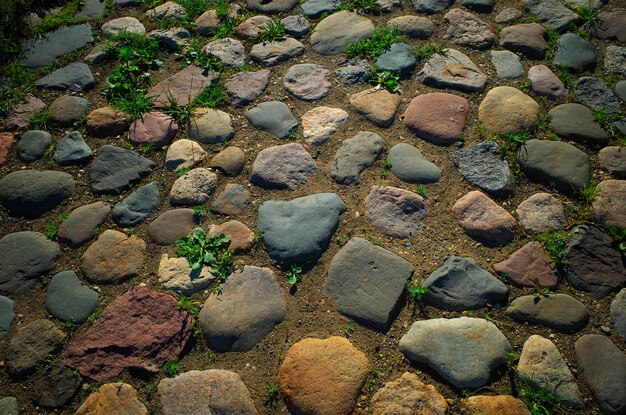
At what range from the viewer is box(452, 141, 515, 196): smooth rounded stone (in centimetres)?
242

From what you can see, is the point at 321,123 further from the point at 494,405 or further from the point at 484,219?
the point at 494,405

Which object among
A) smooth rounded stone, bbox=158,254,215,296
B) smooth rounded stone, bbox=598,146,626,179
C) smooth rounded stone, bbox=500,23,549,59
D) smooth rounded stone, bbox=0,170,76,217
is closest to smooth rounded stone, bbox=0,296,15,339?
smooth rounded stone, bbox=0,170,76,217

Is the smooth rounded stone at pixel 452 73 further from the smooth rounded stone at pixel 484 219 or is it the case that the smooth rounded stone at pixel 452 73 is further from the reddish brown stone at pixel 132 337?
the reddish brown stone at pixel 132 337

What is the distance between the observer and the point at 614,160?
97.7 inches

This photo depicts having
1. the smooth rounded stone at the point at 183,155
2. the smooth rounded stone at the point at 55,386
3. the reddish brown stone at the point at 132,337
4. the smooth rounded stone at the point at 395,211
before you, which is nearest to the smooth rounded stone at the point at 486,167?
the smooth rounded stone at the point at 395,211

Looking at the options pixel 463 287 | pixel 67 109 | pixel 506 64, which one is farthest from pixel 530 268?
pixel 67 109

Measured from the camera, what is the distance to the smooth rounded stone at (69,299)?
211 cm

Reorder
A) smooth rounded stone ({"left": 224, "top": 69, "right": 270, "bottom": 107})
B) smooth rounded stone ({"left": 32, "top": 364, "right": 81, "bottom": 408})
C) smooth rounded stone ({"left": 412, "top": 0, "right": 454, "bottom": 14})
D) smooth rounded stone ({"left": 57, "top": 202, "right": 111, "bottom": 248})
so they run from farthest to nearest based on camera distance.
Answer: smooth rounded stone ({"left": 412, "top": 0, "right": 454, "bottom": 14}) → smooth rounded stone ({"left": 224, "top": 69, "right": 270, "bottom": 107}) → smooth rounded stone ({"left": 57, "top": 202, "right": 111, "bottom": 248}) → smooth rounded stone ({"left": 32, "top": 364, "right": 81, "bottom": 408})

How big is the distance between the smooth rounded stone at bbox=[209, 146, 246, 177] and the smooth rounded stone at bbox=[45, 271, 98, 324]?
90cm

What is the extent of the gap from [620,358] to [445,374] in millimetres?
711

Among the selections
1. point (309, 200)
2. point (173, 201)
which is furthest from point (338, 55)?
point (173, 201)

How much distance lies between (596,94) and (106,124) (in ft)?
9.64

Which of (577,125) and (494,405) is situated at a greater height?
(577,125)

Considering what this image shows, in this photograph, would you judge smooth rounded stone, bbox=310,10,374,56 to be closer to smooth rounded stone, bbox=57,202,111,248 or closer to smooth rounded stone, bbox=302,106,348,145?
smooth rounded stone, bbox=302,106,348,145
